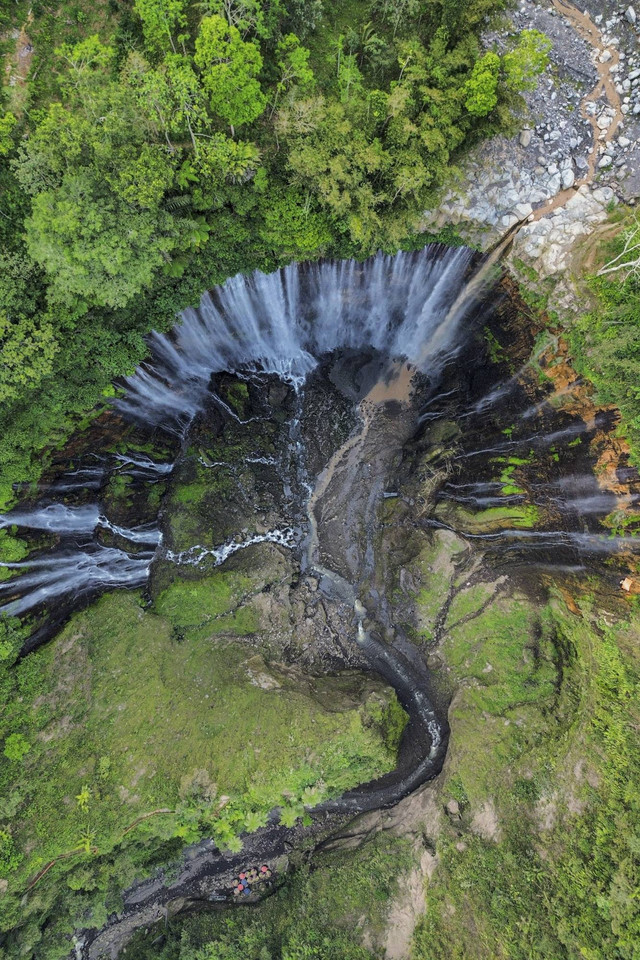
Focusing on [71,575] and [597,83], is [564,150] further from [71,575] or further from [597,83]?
[71,575]

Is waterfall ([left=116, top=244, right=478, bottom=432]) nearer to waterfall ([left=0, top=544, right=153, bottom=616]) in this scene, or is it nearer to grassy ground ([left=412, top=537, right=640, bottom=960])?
waterfall ([left=0, top=544, right=153, bottom=616])

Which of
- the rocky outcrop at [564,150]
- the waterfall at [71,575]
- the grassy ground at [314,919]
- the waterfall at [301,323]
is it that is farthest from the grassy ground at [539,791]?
the waterfall at [71,575]

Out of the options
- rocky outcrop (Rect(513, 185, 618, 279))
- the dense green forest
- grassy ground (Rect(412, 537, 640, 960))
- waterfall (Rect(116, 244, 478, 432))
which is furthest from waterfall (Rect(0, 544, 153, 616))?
rocky outcrop (Rect(513, 185, 618, 279))

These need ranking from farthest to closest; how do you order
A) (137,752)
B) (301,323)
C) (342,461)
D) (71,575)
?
(342,461), (301,323), (71,575), (137,752)

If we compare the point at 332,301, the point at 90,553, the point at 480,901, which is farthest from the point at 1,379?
the point at 480,901

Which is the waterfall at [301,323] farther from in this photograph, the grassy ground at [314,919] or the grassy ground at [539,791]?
the grassy ground at [314,919]

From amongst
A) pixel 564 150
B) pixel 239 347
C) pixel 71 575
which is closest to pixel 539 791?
pixel 71 575

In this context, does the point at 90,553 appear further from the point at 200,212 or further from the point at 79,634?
the point at 200,212
